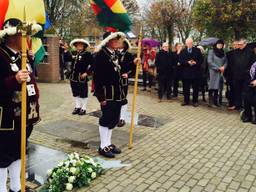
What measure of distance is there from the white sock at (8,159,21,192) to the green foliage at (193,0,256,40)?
1524 centimetres

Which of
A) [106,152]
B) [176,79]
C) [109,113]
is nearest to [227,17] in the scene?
[176,79]

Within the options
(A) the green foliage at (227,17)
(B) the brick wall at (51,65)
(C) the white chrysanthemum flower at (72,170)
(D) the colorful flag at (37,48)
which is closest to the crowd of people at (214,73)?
(D) the colorful flag at (37,48)

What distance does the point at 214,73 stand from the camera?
Answer: 32.5 ft

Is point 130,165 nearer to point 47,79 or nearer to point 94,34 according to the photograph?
point 47,79

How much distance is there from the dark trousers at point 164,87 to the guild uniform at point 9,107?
7.30 meters

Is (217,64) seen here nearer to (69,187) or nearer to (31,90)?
(69,187)

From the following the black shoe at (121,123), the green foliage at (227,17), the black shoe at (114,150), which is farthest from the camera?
the green foliage at (227,17)

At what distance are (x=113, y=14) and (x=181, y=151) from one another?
2647mm

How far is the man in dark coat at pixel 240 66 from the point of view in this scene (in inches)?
362

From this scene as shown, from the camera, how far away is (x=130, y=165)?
17.3 feet

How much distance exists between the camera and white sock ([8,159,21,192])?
402cm

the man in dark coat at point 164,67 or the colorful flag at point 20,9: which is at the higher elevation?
the colorful flag at point 20,9

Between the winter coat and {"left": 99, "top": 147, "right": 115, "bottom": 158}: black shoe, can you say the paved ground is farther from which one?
the winter coat

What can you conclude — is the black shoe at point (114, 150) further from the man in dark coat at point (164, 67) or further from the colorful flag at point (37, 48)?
the man in dark coat at point (164, 67)
